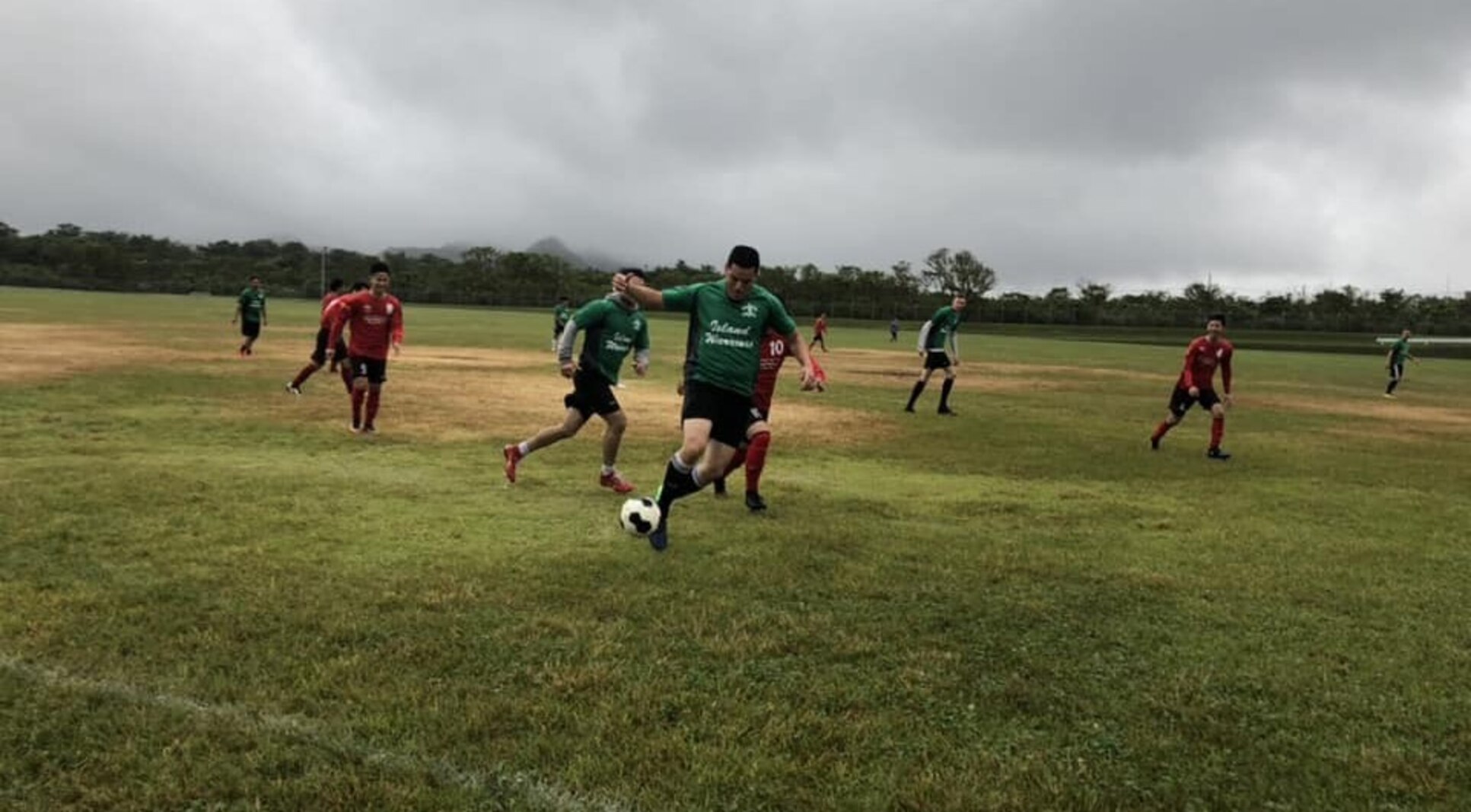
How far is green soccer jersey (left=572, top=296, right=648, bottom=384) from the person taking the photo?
352 inches

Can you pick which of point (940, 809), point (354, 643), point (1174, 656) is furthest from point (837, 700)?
point (354, 643)

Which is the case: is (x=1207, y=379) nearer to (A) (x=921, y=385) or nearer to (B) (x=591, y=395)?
(A) (x=921, y=385)

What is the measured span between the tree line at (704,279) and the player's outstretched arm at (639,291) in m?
88.2

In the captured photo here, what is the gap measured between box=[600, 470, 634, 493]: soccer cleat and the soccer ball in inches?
80.8

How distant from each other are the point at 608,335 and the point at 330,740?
18.7 feet

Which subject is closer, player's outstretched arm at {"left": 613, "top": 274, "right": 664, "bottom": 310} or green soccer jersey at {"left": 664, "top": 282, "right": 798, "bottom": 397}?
green soccer jersey at {"left": 664, "top": 282, "right": 798, "bottom": 397}

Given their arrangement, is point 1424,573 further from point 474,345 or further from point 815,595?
point 474,345

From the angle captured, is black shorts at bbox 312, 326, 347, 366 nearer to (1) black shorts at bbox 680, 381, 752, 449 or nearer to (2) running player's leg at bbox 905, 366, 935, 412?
(2) running player's leg at bbox 905, 366, 935, 412

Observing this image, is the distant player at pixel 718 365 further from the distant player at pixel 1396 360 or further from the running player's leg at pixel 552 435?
the distant player at pixel 1396 360

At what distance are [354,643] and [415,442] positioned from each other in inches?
274

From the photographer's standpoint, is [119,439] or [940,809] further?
[119,439]

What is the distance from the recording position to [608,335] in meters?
9.03

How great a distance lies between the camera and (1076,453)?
12641 millimetres

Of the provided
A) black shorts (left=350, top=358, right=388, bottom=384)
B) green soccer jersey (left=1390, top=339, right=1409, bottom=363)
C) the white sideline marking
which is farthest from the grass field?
green soccer jersey (left=1390, top=339, right=1409, bottom=363)
